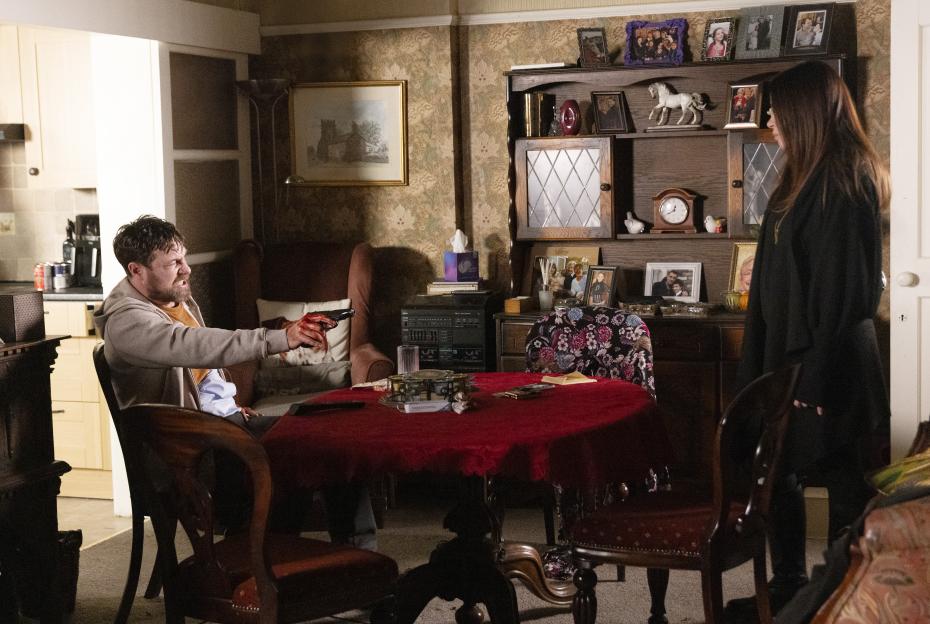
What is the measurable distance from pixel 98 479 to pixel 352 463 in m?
3.13

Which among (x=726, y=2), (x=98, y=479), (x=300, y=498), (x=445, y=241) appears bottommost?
Result: (x=98, y=479)

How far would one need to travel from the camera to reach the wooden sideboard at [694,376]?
5.02 meters

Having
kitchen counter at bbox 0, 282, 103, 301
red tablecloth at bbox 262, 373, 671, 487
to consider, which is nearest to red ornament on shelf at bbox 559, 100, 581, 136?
kitchen counter at bbox 0, 282, 103, 301

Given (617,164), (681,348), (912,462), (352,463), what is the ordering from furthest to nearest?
1. (617,164)
2. (681,348)
3. (352,463)
4. (912,462)

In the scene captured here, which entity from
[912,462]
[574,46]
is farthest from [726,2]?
[912,462]

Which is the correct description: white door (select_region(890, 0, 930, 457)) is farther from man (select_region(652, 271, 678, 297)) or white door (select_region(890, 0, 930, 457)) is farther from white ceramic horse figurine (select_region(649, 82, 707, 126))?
man (select_region(652, 271, 678, 297))

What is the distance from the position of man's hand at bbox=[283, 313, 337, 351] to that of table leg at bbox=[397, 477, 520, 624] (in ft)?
1.90

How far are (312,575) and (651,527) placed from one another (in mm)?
883

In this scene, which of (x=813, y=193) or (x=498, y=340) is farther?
(x=498, y=340)

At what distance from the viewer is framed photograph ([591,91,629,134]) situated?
541 centimetres

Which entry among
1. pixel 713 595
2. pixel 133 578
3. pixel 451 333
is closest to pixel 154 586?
pixel 133 578

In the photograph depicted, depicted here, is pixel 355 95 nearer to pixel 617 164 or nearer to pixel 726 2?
pixel 617 164

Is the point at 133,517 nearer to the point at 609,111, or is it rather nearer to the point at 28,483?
the point at 28,483

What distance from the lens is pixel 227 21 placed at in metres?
5.61
